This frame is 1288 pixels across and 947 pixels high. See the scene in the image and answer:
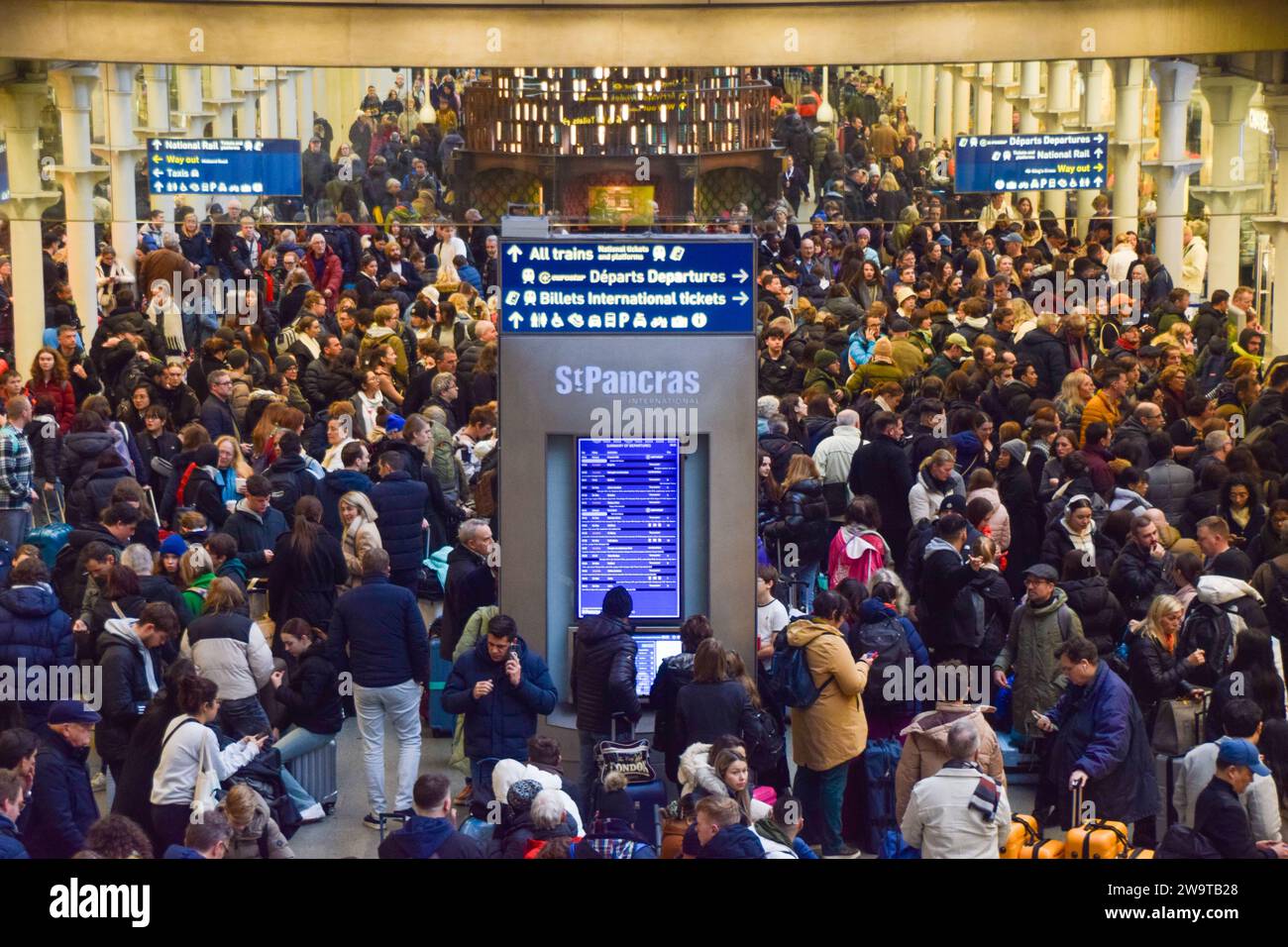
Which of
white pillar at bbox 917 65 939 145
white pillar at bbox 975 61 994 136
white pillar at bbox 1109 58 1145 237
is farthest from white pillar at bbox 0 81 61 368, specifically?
white pillar at bbox 1109 58 1145 237

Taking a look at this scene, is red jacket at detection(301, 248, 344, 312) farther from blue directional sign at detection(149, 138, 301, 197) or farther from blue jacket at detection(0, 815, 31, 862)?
blue jacket at detection(0, 815, 31, 862)

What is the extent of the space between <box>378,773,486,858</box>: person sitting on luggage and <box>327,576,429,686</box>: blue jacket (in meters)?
2.35

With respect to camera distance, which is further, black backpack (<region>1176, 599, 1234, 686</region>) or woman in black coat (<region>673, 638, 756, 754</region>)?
black backpack (<region>1176, 599, 1234, 686</region>)

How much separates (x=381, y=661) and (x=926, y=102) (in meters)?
14.5

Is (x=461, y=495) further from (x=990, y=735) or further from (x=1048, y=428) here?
(x=990, y=735)

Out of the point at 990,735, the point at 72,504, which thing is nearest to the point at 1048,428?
the point at 990,735

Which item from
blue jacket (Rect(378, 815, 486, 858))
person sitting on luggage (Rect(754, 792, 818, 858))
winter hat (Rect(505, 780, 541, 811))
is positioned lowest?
person sitting on luggage (Rect(754, 792, 818, 858))

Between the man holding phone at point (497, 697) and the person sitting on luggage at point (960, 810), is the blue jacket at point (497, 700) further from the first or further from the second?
the person sitting on luggage at point (960, 810)

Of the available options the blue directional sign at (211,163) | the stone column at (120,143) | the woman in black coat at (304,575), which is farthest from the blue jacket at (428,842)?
the stone column at (120,143)

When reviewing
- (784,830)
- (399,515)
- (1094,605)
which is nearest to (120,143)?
(399,515)

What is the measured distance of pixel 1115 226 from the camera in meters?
26.0

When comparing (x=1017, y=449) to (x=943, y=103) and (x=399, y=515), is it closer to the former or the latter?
(x=399, y=515)

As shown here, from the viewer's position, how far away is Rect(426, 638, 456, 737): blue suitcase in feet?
42.9

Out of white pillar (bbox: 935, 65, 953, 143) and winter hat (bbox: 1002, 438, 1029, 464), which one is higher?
white pillar (bbox: 935, 65, 953, 143)
